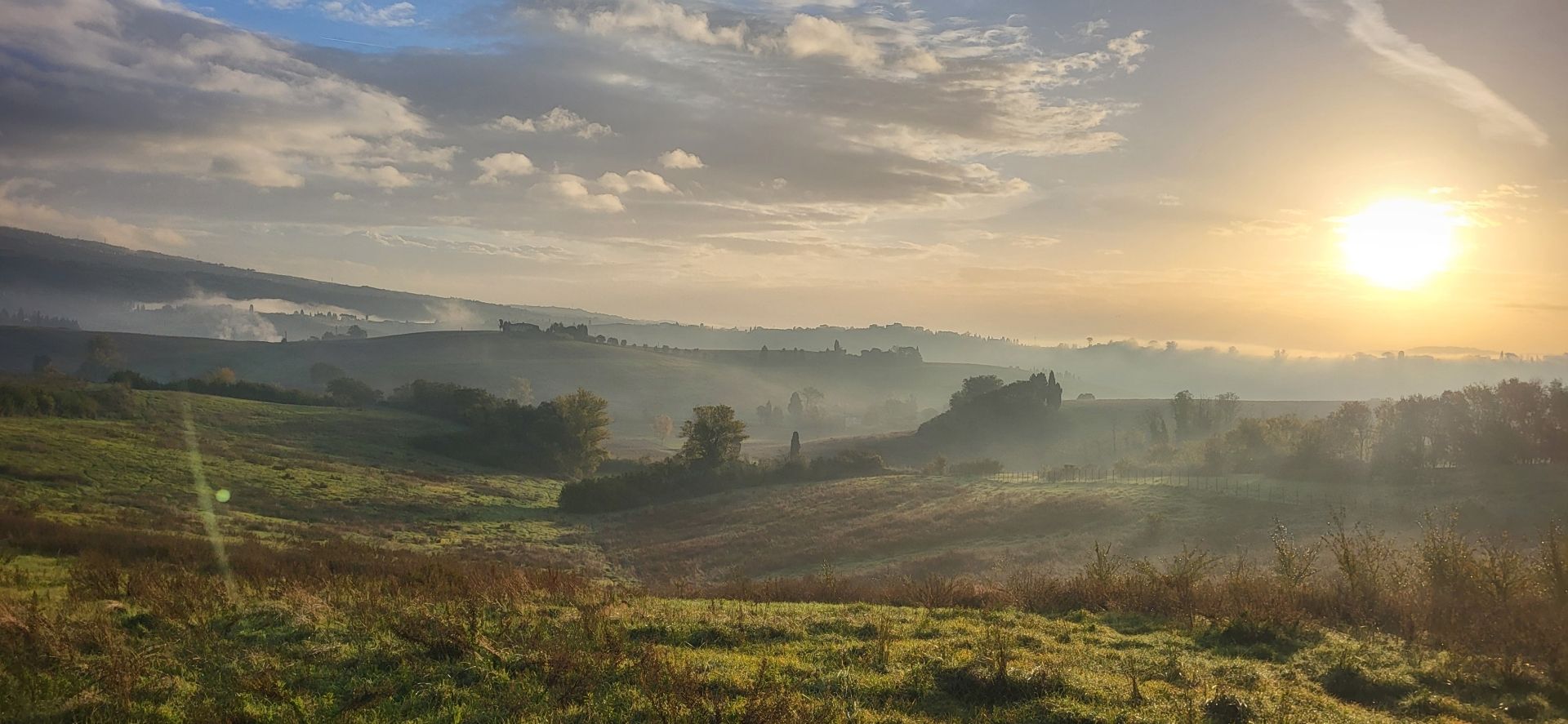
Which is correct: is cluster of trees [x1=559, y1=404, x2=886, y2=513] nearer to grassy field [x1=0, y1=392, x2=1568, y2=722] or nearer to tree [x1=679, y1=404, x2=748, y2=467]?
tree [x1=679, y1=404, x2=748, y2=467]

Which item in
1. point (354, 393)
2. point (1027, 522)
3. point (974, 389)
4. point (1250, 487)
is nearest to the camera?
point (1027, 522)

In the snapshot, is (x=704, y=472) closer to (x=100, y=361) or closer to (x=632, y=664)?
(x=632, y=664)

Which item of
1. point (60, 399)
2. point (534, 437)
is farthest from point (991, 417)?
point (60, 399)

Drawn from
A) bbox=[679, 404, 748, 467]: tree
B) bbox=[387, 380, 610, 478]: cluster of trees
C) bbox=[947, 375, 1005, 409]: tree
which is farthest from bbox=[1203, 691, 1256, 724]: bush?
bbox=[947, 375, 1005, 409]: tree

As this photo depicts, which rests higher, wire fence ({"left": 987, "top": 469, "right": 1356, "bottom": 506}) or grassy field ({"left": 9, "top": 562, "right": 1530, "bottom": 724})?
grassy field ({"left": 9, "top": 562, "right": 1530, "bottom": 724})

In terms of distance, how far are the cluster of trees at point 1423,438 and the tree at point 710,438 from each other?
5832cm

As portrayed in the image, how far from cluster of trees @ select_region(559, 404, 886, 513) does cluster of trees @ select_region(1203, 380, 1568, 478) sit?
45928mm

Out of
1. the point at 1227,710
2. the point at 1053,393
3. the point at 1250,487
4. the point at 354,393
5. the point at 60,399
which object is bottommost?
the point at 354,393

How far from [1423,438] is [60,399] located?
461 ft

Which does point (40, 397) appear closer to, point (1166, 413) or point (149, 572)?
point (149, 572)

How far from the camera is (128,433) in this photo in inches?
2352

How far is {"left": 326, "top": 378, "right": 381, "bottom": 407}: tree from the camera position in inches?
4838

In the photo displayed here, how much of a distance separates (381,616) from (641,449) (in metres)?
163

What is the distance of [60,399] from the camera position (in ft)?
230
